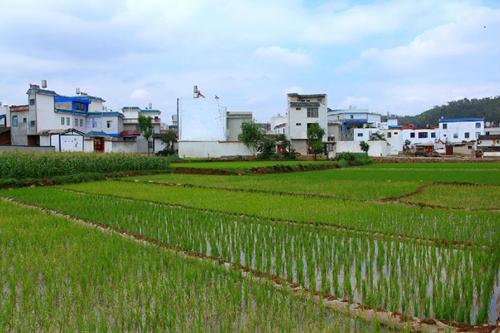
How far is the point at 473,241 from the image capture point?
7859 millimetres

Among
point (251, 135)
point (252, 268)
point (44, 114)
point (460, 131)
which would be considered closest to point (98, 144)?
point (44, 114)

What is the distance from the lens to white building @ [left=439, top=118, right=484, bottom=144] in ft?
217

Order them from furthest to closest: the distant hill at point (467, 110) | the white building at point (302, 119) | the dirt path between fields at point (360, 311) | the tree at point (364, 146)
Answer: the distant hill at point (467, 110), the white building at point (302, 119), the tree at point (364, 146), the dirt path between fields at point (360, 311)

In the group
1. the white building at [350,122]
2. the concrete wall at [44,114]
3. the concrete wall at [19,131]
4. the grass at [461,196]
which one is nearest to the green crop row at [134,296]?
the grass at [461,196]

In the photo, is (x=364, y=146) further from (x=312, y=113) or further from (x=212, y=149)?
(x=212, y=149)

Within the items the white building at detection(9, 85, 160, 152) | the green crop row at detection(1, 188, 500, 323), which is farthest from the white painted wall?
the green crop row at detection(1, 188, 500, 323)

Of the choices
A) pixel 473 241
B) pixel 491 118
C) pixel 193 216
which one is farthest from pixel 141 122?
pixel 491 118

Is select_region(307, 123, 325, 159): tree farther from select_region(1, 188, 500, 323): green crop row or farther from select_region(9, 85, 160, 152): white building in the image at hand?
select_region(1, 188, 500, 323): green crop row

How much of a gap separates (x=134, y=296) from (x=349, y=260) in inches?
128

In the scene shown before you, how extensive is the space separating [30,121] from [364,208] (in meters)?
43.9

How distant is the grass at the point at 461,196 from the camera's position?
41.8 ft

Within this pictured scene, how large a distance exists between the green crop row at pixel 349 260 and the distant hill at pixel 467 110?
90.6 meters

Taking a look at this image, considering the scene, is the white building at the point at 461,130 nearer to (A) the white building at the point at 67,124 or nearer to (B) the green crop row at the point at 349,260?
(A) the white building at the point at 67,124

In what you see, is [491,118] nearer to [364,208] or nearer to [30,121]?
[30,121]
